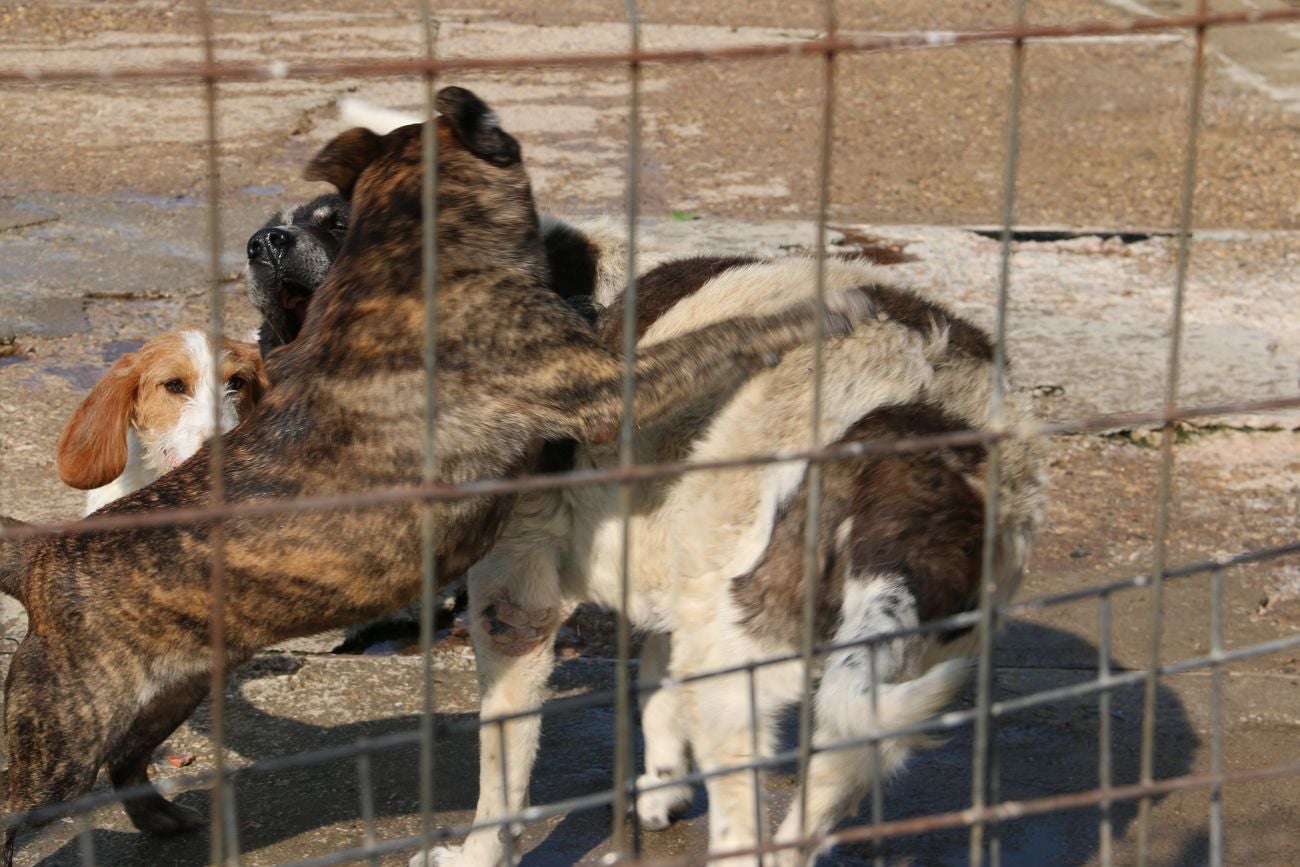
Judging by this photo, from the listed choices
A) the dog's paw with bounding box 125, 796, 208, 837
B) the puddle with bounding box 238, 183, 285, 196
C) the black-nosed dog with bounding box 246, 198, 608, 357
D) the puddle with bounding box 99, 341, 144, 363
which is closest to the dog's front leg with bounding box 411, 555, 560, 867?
the dog's paw with bounding box 125, 796, 208, 837

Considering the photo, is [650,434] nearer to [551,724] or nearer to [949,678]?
[949,678]

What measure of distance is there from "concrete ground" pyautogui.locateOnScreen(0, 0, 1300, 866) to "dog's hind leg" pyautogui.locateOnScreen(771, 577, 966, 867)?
0.80 m

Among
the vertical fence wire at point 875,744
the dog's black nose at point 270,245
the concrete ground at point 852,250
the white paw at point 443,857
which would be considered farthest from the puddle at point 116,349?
the vertical fence wire at point 875,744

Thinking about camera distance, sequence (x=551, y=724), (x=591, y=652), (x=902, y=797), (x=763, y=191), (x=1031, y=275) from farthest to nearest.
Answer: (x=763, y=191)
(x=1031, y=275)
(x=591, y=652)
(x=551, y=724)
(x=902, y=797)

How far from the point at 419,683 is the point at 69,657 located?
55.1 inches

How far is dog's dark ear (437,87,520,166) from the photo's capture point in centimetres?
346

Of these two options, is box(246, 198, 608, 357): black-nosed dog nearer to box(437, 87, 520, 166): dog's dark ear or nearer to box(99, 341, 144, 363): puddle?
box(437, 87, 520, 166): dog's dark ear

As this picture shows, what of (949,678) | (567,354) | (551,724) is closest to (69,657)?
(567,354)

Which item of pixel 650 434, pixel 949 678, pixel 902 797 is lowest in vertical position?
pixel 902 797

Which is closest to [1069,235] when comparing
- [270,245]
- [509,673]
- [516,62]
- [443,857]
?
[270,245]

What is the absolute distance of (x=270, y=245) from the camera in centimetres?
400

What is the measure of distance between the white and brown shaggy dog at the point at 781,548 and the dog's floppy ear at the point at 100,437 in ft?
3.68

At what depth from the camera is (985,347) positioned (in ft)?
11.0

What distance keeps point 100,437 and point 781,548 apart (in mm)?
2000
